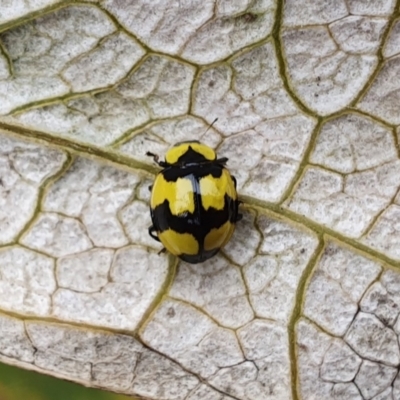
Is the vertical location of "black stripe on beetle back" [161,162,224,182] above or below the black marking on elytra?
above

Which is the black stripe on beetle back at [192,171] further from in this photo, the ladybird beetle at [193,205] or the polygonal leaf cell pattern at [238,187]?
the polygonal leaf cell pattern at [238,187]

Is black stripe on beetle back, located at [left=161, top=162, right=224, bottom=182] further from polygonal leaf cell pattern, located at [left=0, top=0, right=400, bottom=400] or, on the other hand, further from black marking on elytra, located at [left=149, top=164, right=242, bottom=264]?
polygonal leaf cell pattern, located at [left=0, top=0, right=400, bottom=400]

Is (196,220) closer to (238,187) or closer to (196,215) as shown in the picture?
(196,215)

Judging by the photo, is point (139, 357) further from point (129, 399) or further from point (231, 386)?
point (231, 386)

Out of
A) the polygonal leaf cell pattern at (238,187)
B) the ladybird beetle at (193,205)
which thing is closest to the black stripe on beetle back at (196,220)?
the ladybird beetle at (193,205)

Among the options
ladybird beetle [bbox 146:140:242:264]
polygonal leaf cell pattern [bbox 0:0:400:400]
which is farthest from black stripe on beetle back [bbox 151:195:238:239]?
polygonal leaf cell pattern [bbox 0:0:400:400]
